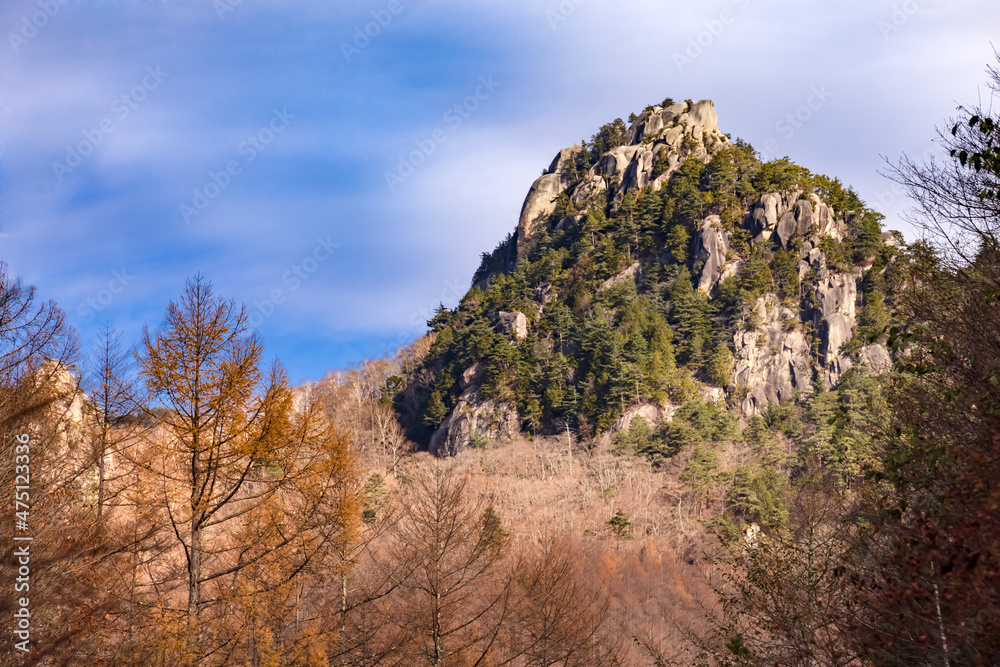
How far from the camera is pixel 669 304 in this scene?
244 ft

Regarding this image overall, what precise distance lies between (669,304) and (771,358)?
1097cm

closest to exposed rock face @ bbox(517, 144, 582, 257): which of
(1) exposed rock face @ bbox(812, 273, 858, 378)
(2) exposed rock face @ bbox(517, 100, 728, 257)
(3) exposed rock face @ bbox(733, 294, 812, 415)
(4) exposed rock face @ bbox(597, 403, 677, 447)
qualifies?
(2) exposed rock face @ bbox(517, 100, 728, 257)

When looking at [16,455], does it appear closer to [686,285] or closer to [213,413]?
[213,413]

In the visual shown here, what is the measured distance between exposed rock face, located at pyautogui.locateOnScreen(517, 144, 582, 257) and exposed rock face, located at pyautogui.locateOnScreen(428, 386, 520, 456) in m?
25.8

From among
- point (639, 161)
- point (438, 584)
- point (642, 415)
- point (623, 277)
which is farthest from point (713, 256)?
point (438, 584)

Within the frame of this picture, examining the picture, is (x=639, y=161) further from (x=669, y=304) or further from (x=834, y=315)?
(x=834, y=315)

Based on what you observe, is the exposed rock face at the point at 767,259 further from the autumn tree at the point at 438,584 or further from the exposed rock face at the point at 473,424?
the autumn tree at the point at 438,584

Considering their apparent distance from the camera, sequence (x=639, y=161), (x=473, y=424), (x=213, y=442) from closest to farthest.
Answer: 1. (x=213, y=442)
2. (x=473, y=424)
3. (x=639, y=161)

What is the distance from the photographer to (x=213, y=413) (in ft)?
31.6

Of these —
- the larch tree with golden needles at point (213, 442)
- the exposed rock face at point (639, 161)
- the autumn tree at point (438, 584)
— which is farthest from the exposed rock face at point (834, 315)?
the larch tree with golden needles at point (213, 442)

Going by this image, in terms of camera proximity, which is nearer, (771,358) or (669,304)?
(771,358)

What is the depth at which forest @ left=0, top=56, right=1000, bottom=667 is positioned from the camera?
9031 mm

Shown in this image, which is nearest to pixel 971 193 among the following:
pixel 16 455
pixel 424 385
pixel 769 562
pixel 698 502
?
pixel 769 562

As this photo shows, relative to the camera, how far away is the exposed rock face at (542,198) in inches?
3711
